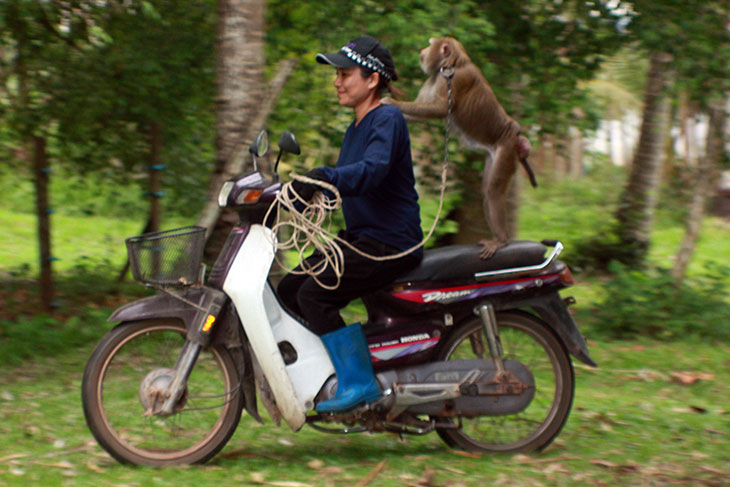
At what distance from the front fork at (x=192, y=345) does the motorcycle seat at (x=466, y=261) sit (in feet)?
2.88

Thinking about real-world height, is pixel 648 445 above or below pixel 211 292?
below

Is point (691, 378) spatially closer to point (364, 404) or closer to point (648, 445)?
point (648, 445)

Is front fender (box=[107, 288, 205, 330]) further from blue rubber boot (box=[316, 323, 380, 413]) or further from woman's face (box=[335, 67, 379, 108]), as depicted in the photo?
woman's face (box=[335, 67, 379, 108])

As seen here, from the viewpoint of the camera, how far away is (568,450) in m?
4.59

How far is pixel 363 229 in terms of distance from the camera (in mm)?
4176

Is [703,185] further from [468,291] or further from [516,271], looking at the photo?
[468,291]

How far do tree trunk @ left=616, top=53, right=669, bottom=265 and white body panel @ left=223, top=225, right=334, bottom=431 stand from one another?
7.47 meters

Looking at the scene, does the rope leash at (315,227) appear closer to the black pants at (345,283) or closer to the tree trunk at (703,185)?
the black pants at (345,283)

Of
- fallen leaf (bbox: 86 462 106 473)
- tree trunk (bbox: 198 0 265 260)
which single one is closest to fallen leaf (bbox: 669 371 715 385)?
tree trunk (bbox: 198 0 265 260)

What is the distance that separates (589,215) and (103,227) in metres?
6.52

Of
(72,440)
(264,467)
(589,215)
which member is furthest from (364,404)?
(589,215)

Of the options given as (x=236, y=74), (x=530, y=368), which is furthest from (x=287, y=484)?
(x=236, y=74)

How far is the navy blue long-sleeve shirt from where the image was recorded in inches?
157

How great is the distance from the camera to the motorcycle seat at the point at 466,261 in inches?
167
